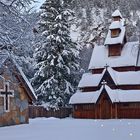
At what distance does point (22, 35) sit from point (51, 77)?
34226 mm

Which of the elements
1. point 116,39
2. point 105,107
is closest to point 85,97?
point 105,107

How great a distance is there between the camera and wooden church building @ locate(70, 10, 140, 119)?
43388 millimetres

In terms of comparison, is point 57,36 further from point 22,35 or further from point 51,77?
point 22,35

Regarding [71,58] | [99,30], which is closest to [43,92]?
[71,58]

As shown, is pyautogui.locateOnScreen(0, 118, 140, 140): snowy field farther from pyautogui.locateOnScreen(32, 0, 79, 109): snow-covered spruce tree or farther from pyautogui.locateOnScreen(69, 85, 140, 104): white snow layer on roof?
pyautogui.locateOnScreen(32, 0, 79, 109): snow-covered spruce tree

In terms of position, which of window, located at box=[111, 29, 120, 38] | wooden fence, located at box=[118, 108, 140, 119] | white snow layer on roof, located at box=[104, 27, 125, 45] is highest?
window, located at box=[111, 29, 120, 38]

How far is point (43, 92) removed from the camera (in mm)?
46719

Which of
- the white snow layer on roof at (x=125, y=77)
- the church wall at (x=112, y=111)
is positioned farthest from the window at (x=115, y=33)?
the church wall at (x=112, y=111)

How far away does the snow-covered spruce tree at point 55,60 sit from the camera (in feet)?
154

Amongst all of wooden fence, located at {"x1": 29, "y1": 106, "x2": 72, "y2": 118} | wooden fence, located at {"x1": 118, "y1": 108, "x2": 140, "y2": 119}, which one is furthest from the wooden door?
wooden fence, located at {"x1": 29, "y1": 106, "x2": 72, "y2": 118}

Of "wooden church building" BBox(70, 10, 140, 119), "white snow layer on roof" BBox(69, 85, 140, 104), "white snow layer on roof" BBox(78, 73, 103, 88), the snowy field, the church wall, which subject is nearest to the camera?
the snowy field

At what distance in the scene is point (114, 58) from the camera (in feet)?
163

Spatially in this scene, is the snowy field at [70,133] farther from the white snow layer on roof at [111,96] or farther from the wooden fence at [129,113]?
the wooden fence at [129,113]

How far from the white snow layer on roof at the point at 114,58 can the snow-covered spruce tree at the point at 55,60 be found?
2.68 metres
